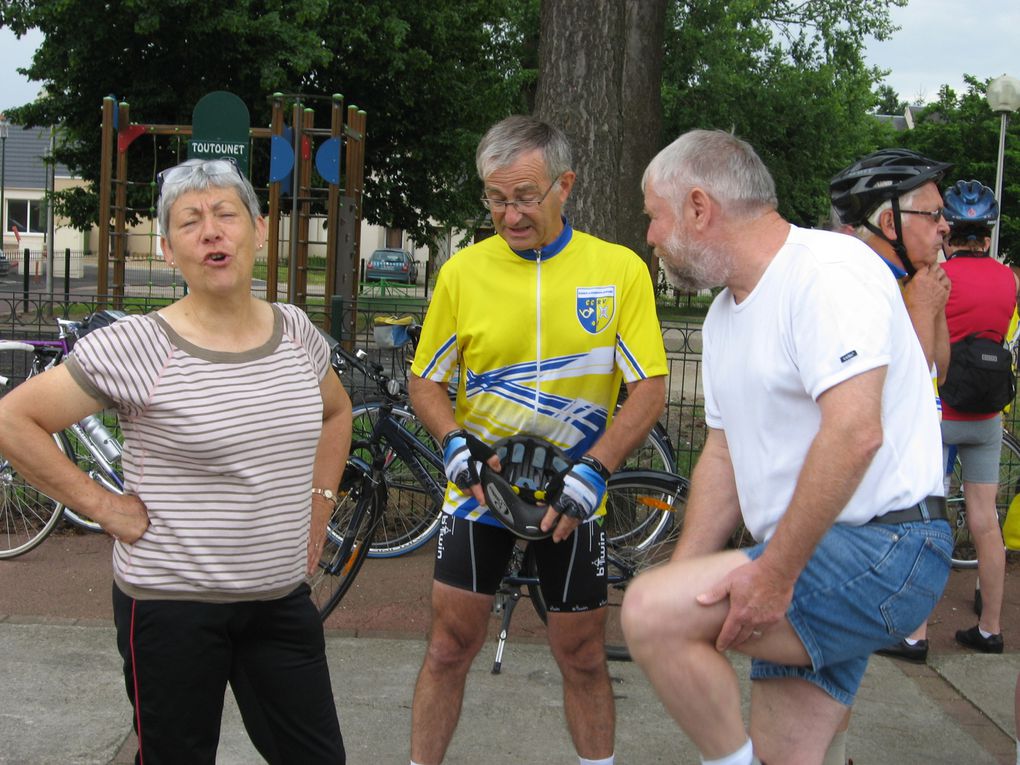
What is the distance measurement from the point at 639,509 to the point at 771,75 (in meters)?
29.1

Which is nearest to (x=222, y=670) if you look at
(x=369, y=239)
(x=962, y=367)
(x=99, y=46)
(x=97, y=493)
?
(x=97, y=493)

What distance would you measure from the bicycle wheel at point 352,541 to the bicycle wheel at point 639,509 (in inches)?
31.3

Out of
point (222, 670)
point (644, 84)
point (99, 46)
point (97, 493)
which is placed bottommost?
point (222, 670)

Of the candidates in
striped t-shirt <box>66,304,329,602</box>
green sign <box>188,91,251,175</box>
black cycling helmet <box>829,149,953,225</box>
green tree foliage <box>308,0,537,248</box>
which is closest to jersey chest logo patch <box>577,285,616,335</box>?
black cycling helmet <box>829,149,953,225</box>

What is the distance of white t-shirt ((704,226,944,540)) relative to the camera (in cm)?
218

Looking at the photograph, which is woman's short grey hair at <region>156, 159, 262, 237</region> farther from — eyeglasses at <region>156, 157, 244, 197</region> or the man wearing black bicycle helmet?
the man wearing black bicycle helmet

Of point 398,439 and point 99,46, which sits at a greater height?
point 99,46

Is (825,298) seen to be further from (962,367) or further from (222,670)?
(962,367)

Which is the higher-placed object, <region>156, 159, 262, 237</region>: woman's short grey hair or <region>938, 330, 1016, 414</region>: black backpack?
<region>156, 159, 262, 237</region>: woman's short grey hair

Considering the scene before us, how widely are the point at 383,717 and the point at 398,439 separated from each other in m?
1.55

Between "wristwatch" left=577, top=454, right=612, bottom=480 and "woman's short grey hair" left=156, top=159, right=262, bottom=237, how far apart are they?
1.10 m

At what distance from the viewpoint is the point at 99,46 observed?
24578 mm

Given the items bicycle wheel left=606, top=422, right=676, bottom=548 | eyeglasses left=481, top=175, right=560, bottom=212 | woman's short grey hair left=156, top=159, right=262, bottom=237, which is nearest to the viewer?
woman's short grey hair left=156, top=159, right=262, bottom=237

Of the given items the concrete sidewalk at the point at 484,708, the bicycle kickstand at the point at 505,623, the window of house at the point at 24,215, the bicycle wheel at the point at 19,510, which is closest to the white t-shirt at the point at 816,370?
the concrete sidewalk at the point at 484,708
